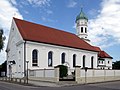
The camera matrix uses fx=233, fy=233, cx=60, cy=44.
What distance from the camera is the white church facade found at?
1778 inches

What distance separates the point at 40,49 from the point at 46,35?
557cm

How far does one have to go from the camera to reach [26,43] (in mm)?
44406

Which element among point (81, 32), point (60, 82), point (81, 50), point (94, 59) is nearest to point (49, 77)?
point (60, 82)

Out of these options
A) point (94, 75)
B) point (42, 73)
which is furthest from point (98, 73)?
point (42, 73)

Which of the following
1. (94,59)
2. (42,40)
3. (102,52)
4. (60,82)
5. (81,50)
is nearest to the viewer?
(60,82)

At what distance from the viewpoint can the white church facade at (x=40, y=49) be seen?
45156mm

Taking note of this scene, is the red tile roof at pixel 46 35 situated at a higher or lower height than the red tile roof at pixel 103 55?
higher

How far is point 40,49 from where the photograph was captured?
47.0 m

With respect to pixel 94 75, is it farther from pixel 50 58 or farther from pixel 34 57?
pixel 50 58

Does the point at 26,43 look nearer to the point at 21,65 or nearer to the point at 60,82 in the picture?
the point at 21,65

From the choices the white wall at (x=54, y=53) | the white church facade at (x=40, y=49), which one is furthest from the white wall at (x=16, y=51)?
the white wall at (x=54, y=53)

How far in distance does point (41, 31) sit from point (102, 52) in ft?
133

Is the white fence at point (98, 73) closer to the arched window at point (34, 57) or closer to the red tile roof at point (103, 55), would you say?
the arched window at point (34, 57)

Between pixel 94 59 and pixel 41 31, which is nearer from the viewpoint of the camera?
pixel 41 31
